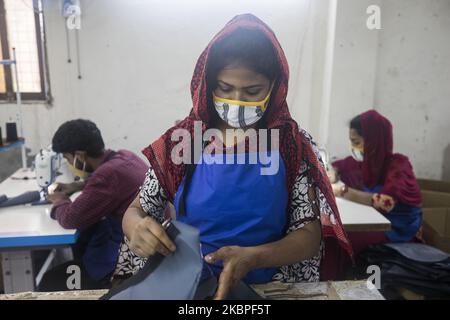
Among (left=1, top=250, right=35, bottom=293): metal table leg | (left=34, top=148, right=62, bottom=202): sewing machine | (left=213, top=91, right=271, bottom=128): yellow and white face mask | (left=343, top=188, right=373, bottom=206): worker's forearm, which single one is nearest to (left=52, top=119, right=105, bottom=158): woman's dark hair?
(left=34, top=148, right=62, bottom=202): sewing machine

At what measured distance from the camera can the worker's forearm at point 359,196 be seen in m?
2.15

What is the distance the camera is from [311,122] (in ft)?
10.6

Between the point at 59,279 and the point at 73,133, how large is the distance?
713 millimetres

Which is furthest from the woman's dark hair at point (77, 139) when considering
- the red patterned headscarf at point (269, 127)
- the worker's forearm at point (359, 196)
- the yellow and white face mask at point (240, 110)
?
the worker's forearm at point (359, 196)

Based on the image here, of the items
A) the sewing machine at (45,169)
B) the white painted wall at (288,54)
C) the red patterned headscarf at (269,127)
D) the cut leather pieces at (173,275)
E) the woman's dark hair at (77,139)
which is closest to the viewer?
the cut leather pieces at (173,275)

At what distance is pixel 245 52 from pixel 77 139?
3.83 feet

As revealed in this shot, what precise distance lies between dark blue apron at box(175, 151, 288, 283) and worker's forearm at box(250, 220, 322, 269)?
6 centimetres

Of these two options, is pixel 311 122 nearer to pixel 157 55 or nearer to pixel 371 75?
pixel 371 75

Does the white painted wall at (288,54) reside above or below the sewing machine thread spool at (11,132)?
above

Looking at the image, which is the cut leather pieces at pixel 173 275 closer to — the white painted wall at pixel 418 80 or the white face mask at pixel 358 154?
the white face mask at pixel 358 154

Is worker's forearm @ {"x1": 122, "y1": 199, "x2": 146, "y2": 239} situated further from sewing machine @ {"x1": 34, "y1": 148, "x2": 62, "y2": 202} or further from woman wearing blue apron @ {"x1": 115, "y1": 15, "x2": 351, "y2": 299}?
sewing machine @ {"x1": 34, "y1": 148, "x2": 62, "y2": 202}

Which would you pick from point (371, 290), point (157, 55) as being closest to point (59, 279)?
point (371, 290)

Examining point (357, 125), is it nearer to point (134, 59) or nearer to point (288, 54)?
point (288, 54)

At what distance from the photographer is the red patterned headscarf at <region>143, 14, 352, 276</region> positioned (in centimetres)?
96
